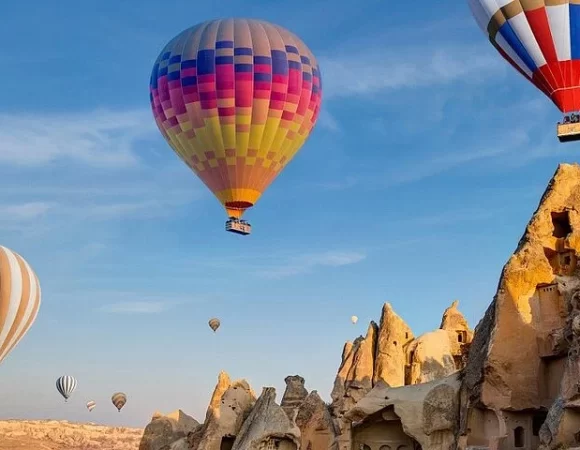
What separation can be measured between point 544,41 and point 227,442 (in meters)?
15.0

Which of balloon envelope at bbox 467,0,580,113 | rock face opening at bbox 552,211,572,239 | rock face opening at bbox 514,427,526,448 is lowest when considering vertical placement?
rock face opening at bbox 514,427,526,448

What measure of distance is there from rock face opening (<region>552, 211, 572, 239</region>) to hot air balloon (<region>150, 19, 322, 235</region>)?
9872mm

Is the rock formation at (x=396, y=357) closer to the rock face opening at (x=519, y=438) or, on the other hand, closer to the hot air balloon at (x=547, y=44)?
the rock face opening at (x=519, y=438)

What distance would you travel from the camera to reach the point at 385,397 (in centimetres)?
2986

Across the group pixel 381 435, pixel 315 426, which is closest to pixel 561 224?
pixel 381 435

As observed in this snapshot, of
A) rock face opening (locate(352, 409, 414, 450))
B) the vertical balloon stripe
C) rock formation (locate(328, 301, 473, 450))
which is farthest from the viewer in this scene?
rock formation (locate(328, 301, 473, 450))

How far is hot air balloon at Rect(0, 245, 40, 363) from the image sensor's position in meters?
28.1

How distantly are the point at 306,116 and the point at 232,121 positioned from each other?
3.05m

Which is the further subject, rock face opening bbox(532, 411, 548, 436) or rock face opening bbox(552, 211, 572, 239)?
rock face opening bbox(552, 211, 572, 239)

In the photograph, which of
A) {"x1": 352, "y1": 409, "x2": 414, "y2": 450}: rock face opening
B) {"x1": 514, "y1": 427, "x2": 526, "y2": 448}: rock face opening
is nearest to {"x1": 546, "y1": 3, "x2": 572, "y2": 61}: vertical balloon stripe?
{"x1": 514, "y1": 427, "x2": 526, "y2": 448}: rock face opening

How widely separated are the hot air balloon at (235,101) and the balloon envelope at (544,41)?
910cm

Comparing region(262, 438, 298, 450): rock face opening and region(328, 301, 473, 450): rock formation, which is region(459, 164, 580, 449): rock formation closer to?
region(262, 438, 298, 450): rock face opening

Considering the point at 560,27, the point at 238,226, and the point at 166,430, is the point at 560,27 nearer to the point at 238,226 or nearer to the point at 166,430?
the point at 238,226

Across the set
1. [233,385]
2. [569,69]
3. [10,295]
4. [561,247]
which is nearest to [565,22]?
[569,69]
